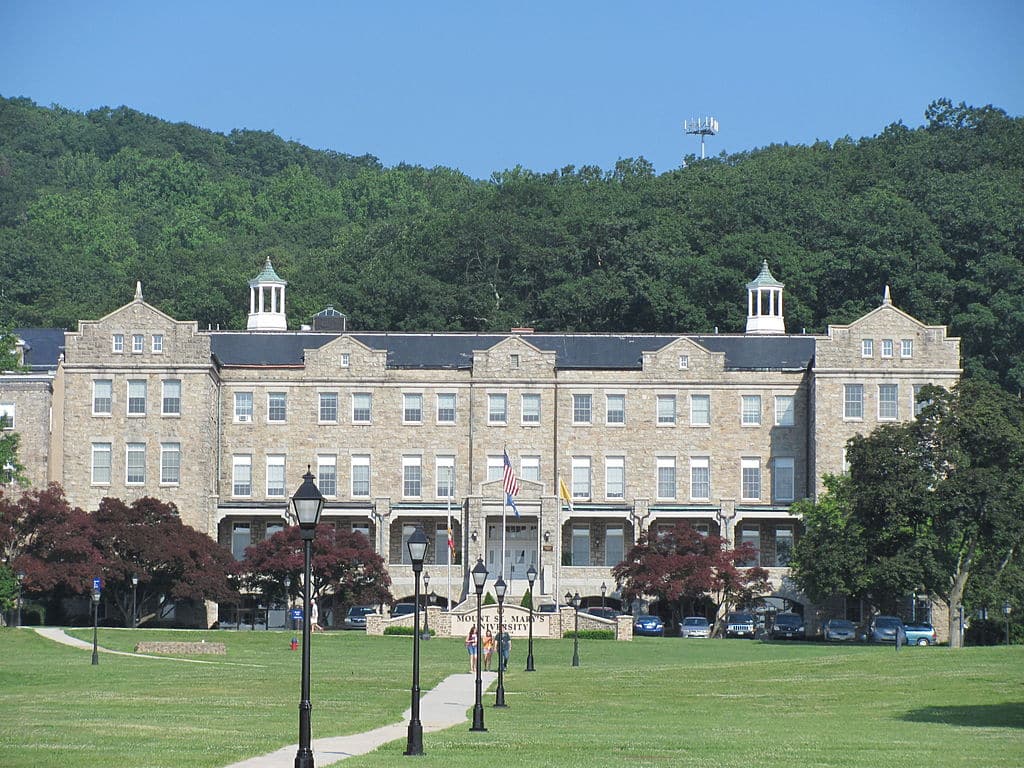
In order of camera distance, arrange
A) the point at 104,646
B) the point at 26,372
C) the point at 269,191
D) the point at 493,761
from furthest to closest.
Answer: the point at 269,191, the point at 26,372, the point at 104,646, the point at 493,761

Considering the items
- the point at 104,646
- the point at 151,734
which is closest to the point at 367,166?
the point at 104,646

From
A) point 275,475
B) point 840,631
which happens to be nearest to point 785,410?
point 840,631

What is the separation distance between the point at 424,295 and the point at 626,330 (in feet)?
41.5

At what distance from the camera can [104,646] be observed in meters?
73.9

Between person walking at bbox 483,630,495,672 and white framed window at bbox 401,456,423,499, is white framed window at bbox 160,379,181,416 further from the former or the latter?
person walking at bbox 483,630,495,672

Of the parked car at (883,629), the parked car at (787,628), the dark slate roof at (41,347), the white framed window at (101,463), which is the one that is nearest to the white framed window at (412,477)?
the white framed window at (101,463)

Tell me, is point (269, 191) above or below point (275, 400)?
above

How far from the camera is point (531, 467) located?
104250 mm

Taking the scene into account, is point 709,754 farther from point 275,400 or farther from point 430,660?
point 275,400

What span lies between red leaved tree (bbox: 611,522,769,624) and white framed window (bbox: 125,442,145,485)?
23.0 meters

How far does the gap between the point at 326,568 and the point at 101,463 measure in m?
14.5

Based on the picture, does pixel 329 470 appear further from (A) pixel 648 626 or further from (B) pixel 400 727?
(B) pixel 400 727

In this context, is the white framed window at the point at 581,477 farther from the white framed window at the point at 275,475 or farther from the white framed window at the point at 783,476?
the white framed window at the point at 275,475

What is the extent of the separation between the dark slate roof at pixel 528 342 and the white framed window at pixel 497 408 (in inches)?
80.0
